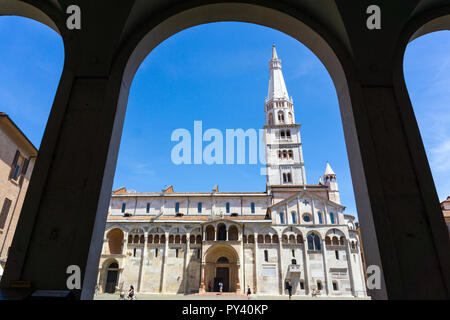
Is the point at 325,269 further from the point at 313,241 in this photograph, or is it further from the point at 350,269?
the point at 313,241

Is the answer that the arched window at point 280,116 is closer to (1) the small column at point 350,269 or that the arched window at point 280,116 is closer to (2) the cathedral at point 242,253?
(2) the cathedral at point 242,253

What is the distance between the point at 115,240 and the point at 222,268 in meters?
16.5

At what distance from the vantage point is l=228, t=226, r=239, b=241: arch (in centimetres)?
3622

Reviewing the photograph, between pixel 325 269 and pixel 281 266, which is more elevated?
pixel 281 266

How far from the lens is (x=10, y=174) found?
682 inches

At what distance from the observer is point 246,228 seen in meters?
36.4

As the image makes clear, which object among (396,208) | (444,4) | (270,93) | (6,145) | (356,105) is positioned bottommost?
(396,208)

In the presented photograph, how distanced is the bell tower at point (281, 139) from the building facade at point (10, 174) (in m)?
34.5

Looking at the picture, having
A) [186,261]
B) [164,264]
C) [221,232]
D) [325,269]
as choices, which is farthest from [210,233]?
[325,269]

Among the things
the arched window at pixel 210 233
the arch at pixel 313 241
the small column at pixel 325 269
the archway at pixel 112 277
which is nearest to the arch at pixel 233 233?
the arched window at pixel 210 233

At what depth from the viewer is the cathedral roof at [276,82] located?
56.3 metres
